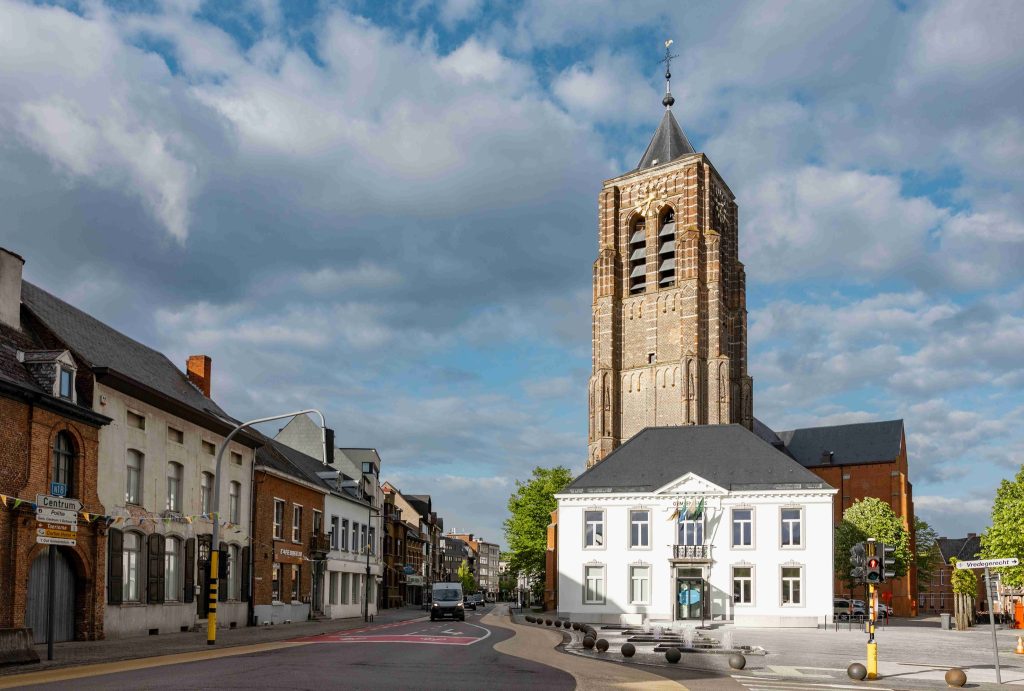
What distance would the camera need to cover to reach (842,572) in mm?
74625

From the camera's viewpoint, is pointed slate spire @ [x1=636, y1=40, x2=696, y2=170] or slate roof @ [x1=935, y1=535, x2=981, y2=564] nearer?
pointed slate spire @ [x1=636, y1=40, x2=696, y2=170]

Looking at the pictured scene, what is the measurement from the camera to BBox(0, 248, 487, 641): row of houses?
2644cm

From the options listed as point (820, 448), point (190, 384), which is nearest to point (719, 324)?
point (820, 448)

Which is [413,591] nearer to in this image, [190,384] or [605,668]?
[190,384]

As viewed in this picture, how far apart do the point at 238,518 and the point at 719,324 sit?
55.4 m

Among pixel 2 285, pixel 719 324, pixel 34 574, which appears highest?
pixel 719 324

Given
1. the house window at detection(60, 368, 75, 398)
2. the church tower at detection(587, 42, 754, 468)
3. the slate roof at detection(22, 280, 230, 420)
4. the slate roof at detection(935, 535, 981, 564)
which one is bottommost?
the slate roof at detection(935, 535, 981, 564)

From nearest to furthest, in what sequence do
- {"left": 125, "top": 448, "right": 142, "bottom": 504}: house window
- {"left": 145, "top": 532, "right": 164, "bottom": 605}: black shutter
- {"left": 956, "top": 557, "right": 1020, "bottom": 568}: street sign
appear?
{"left": 956, "top": 557, "right": 1020, "bottom": 568}: street sign
{"left": 125, "top": 448, "right": 142, "bottom": 504}: house window
{"left": 145, "top": 532, "right": 164, "bottom": 605}: black shutter

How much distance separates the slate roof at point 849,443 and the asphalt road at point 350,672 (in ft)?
254

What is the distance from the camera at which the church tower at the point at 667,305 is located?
86.2 m

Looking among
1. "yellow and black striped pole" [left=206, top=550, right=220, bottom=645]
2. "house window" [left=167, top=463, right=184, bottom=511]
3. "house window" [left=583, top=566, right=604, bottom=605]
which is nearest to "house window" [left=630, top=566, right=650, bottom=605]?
"house window" [left=583, top=566, right=604, bottom=605]

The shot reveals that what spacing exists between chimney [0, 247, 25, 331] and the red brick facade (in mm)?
3753

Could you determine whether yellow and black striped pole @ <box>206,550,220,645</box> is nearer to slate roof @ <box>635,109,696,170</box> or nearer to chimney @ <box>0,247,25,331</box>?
chimney @ <box>0,247,25,331</box>

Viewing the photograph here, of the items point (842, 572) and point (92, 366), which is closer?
point (92, 366)
